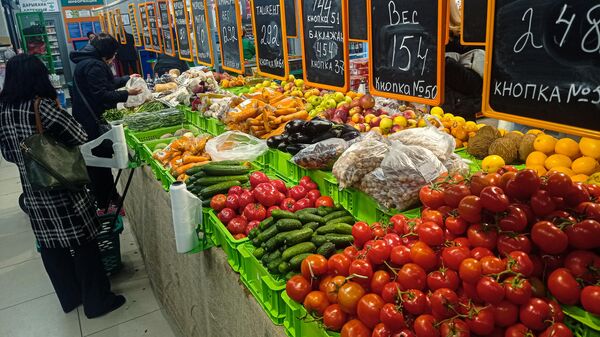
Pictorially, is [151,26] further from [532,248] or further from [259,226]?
[532,248]

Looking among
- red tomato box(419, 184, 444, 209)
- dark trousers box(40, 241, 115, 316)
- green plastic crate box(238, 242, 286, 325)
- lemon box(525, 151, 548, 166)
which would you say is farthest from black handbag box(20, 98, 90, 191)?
lemon box(525, 151, 548, 166)

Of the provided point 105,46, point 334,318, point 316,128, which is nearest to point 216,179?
point 316,128

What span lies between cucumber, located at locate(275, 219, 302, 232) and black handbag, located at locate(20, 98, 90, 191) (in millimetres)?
2272

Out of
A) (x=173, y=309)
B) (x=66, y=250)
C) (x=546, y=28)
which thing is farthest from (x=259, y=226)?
(x=66, y=250)

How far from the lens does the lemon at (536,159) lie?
8.46 ft

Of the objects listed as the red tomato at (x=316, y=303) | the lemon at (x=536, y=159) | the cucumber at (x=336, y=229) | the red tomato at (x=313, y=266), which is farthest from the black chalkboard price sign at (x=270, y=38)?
the red tomato at (x=316, y=303)

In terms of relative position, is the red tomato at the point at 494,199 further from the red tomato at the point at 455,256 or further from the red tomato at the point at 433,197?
the red tomato at the point at 433,197

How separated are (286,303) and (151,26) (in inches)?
318

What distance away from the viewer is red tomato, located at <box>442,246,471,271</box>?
1555 mm

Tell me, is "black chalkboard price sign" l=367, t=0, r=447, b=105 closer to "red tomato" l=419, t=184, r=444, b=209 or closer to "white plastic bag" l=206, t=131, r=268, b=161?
"red tomato" l=419, t=184, r=444, b=209

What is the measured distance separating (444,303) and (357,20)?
2081mm

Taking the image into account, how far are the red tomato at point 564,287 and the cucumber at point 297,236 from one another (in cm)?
111

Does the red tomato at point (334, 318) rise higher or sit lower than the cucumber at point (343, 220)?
lower

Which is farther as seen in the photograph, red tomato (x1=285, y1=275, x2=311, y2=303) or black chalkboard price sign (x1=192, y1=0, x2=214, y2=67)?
black chalkboard price sign (x1=192, y1=0, x2=214, y2=67)
